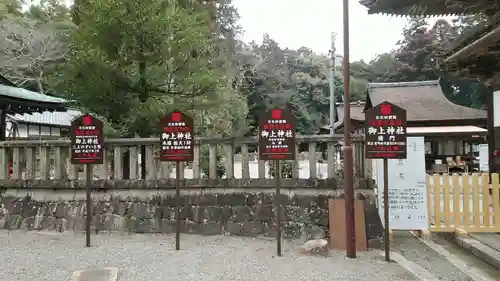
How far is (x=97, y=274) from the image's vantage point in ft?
16.5

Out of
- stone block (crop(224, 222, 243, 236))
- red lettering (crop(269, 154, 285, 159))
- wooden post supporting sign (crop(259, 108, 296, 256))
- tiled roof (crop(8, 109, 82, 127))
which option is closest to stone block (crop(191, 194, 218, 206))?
stone block (crop(224, 222, 243, 236))

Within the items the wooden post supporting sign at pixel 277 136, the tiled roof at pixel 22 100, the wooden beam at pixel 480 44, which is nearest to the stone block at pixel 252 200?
the wooden post supporting sign at pixel 277 136

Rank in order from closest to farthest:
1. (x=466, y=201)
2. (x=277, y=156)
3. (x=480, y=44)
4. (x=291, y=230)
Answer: (x=480, y=44)
(x=277, y=156)
(x=291, y=230)
(x=466, y=201)

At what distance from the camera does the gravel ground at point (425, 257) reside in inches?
209

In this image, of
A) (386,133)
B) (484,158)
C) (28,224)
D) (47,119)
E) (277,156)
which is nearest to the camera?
(386,133)

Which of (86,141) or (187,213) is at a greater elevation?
(86,141)

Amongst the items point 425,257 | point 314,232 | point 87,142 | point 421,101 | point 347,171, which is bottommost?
point 425,257

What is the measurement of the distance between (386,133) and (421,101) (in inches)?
641

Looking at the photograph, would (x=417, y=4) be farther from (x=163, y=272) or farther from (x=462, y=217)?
(x=163, y=272)

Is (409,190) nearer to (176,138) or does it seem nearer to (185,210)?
(185,210)

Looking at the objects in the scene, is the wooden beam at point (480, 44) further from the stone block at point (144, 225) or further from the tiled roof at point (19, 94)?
the tiled roof at point (19, 94)

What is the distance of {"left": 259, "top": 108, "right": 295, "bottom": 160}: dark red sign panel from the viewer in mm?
6094

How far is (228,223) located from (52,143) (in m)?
3.88

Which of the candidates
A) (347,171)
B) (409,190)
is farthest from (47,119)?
(409,190)
